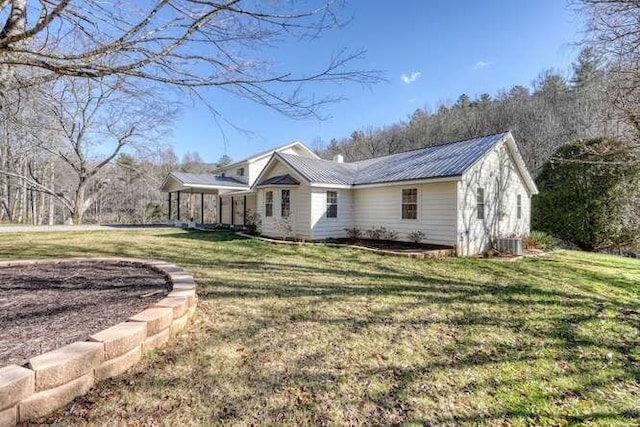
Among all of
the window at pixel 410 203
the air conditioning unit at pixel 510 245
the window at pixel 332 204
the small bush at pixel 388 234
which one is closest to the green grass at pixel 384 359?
the air conditioning unit at pixel 510 245

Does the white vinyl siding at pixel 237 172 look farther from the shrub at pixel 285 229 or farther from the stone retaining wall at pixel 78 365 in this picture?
the stone retaining wall at pixel 78 365

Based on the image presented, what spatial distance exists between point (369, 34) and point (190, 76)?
8.56 feet

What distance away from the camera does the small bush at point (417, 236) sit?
1075 centimetres

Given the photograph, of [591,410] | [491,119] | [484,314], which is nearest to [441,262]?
[484,314]

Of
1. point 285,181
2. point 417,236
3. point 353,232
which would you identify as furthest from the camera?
point 353,232

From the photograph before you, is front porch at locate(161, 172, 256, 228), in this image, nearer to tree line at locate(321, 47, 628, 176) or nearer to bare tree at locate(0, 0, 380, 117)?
bare tree at locate(0, 0, 380, 117)

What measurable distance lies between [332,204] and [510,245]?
260 inches

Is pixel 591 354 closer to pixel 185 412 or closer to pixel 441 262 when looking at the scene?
pixel 185 412

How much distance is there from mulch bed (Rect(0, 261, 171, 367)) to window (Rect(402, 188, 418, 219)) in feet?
28.4

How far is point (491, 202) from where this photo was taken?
11.1 metres

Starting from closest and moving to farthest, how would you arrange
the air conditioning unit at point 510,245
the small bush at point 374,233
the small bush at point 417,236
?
the air conditioning unit at point 510,245 → the small bush at point 417,236 → the small bush at point 374,233

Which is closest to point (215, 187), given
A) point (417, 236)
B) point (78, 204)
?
point (78, 204)

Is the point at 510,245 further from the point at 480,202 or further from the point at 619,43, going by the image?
the point at 619,43

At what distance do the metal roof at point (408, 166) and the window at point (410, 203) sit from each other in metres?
0.60
